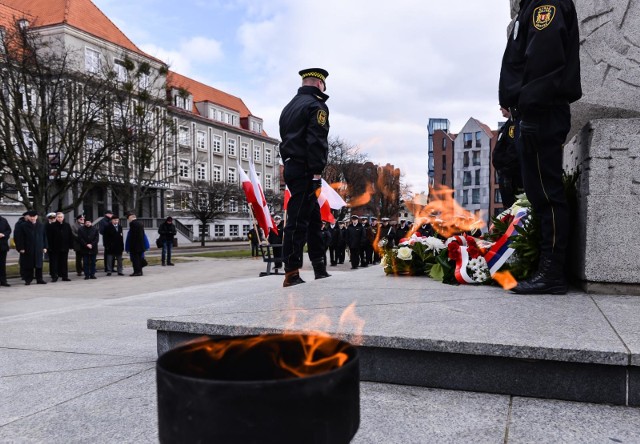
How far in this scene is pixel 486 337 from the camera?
2.42m

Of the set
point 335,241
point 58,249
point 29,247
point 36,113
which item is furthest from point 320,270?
point 36,113

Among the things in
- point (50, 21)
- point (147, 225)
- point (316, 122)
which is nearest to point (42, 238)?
point (316, 122)

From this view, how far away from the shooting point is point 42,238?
1361 centimetres

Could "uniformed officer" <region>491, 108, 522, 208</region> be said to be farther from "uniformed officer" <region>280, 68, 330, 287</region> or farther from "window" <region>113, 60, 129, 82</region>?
"window" <region>113, 60, 129, 82</region>

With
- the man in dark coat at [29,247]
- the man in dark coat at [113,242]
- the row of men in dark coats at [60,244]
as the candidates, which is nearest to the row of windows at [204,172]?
the man in dark coat at [113,242]

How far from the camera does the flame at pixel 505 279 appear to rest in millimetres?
4066

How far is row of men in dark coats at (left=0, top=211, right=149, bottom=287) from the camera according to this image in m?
12.9

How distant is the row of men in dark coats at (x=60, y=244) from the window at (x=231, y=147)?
4172 centimetres

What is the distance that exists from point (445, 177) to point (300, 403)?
283 feet

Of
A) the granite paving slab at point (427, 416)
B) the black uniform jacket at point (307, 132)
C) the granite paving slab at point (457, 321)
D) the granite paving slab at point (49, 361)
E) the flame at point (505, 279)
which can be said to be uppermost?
the black uniform jacket at point (307, 132)

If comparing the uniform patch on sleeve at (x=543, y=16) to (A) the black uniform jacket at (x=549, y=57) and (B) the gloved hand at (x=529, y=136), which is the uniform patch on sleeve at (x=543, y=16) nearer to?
(A) the black uniform jacket at (x=549, y=57)

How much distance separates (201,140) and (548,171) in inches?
2056

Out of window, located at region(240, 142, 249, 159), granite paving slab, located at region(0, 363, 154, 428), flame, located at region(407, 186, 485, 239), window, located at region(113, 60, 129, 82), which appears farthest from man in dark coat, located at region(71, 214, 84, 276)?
window, located at region(240, 142, 249, 159)

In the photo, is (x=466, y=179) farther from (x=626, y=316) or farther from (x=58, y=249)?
(x=626, y=316)
